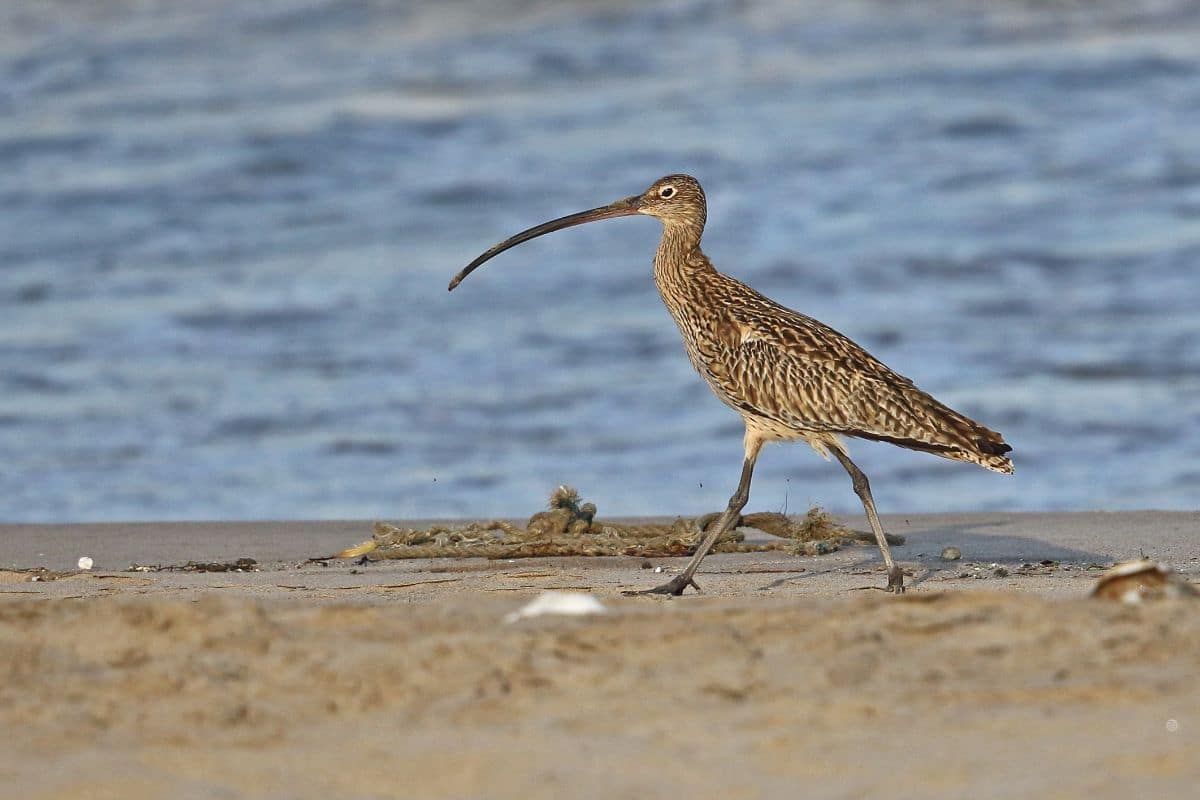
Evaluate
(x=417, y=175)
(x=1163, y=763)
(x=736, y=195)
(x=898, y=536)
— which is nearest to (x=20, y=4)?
(x=417, y=175)

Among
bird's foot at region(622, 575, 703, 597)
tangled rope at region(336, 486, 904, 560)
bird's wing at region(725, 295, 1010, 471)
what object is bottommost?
bird's foot at region(622, 575, 703, 597)

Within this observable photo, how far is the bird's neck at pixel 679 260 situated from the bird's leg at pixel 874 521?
0.93m

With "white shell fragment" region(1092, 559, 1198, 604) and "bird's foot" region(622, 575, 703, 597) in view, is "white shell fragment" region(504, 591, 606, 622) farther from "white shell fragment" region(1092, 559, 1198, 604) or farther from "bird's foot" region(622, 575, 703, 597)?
"bird's foot" region(622, 575, 703, 597)

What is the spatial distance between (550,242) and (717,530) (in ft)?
33.8

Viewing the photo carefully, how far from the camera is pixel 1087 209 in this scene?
1681 centimetres

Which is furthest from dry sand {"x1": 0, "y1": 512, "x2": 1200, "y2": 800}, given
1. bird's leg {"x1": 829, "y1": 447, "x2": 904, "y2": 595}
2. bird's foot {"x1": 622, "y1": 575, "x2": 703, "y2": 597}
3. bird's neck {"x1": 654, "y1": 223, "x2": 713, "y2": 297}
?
bird's neck {"x1": 654, "y1": 223, "x2": 713, "y2": 297}

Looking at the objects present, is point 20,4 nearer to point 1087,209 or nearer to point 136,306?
point 136,306

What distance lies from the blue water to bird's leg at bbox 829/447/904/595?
2.97 metres

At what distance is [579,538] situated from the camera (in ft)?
24.9

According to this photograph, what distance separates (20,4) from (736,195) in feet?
41.8

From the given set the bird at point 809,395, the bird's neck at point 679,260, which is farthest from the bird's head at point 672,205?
the bird at point 809,395

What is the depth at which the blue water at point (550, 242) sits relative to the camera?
1104 centimetres

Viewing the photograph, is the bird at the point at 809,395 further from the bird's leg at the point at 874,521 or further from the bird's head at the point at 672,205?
the bird's head at the point at 672,205

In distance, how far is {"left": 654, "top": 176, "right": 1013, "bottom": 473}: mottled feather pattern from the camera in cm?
694
